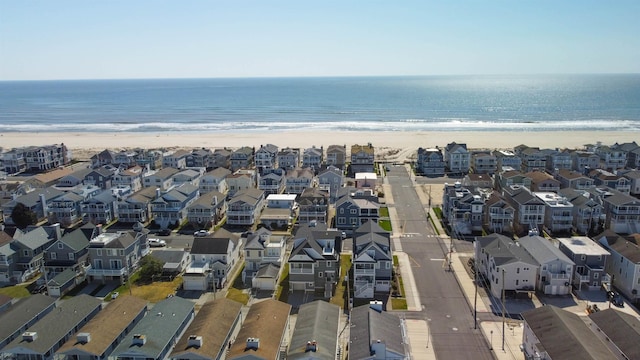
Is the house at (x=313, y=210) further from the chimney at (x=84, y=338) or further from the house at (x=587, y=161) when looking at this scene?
the house at (x=587, y=161)

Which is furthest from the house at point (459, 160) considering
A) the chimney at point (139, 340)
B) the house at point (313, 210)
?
the chimney at point (139, 340)


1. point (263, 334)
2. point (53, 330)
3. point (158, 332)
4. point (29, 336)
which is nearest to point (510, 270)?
point (263, 334)

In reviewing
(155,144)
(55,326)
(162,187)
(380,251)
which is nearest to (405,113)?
(155,144)

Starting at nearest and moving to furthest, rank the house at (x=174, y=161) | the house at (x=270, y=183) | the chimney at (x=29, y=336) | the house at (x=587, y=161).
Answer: the chimney at (x=29, y=336), the house at (x=270, y=183), the house at (x=587, y=161), the house at (x=174, y=161)

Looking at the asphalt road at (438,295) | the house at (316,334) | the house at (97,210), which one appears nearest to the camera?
the house at (316,334)

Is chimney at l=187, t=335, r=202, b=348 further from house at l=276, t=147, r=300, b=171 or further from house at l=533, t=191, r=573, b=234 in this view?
house at l=276, t=147, r=300, b=171

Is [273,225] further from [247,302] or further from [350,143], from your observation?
[350,143]

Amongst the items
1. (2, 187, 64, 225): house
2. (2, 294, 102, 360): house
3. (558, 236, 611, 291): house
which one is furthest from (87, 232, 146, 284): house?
(558, 236, 611, 291): house
